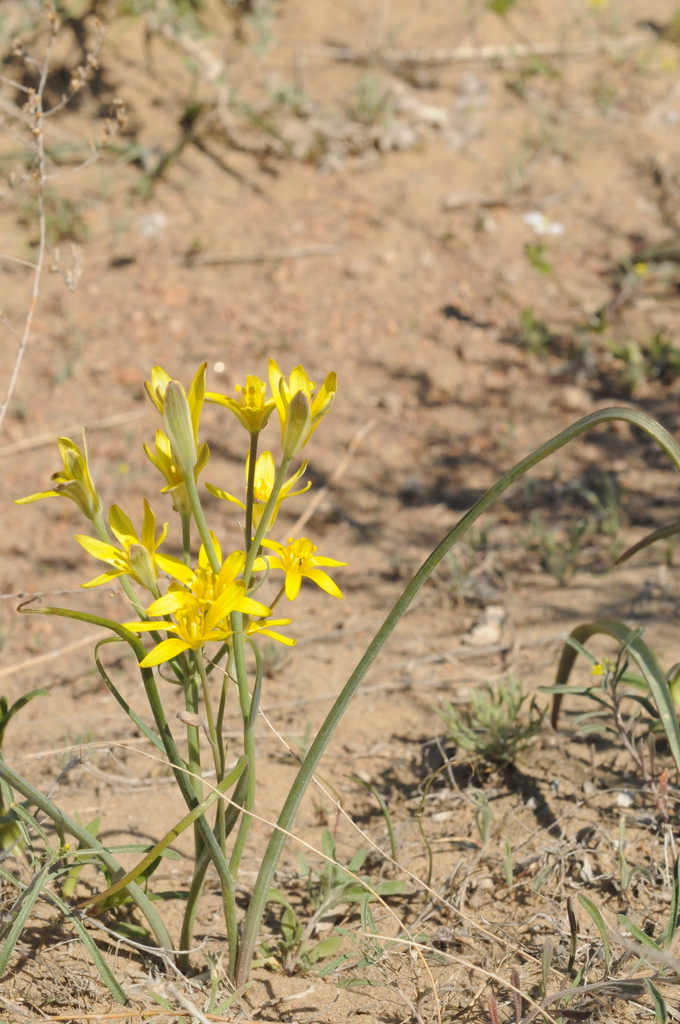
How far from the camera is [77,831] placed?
50.9 inches

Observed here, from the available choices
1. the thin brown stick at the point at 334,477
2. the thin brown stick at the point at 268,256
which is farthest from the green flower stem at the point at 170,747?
the thin brown stick at the point at 268,256

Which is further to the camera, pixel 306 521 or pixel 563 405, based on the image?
pixel 563 405

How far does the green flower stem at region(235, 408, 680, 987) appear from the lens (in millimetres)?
1132

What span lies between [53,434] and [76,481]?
2.35 m

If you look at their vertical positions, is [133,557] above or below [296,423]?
below

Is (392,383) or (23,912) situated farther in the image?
(392,383)

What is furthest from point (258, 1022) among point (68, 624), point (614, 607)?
point (68, 624)

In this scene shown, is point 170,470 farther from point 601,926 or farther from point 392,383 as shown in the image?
point 392,383

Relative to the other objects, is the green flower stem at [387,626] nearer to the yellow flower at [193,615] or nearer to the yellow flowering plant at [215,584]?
the yellow flowering plant at [215,584]

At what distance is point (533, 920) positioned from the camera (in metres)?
1.60

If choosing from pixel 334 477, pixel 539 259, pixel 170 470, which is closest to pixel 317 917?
pixel 170 470

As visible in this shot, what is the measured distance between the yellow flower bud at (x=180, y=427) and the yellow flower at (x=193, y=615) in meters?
0.18

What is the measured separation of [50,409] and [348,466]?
1.24 meters

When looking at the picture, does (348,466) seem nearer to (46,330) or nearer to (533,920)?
(46,330)
